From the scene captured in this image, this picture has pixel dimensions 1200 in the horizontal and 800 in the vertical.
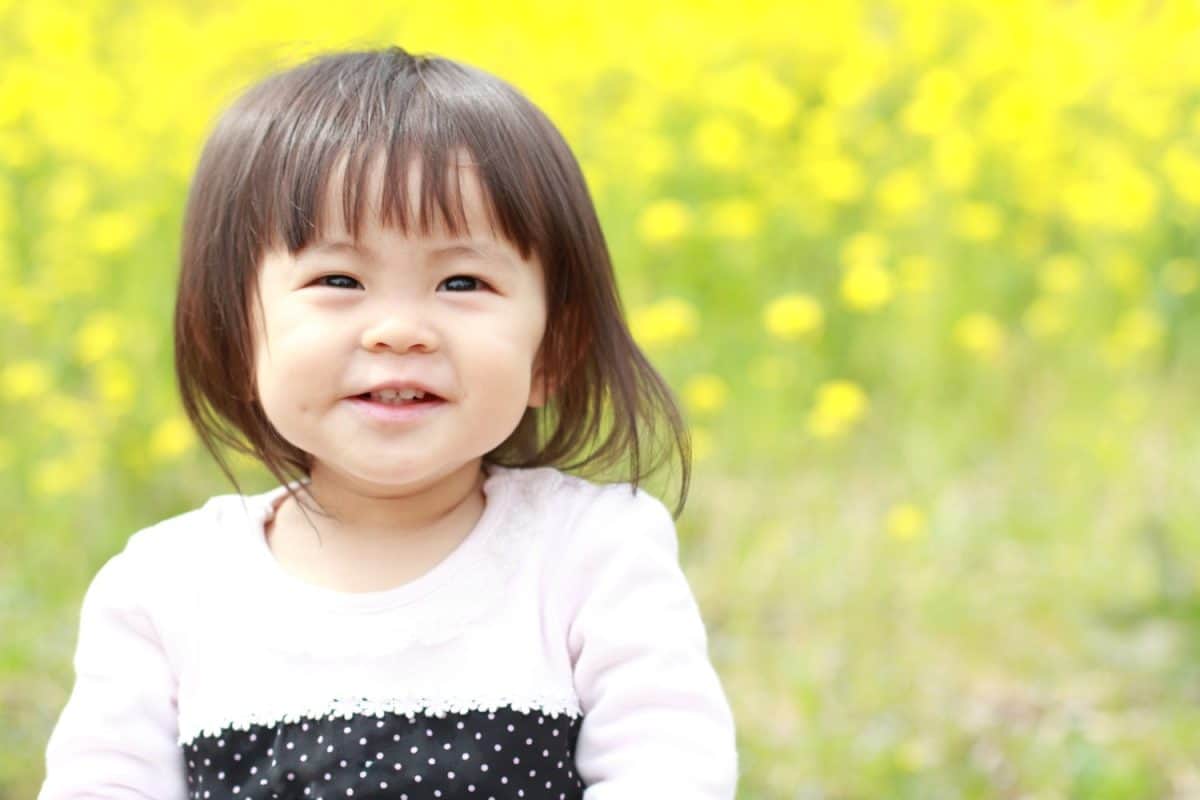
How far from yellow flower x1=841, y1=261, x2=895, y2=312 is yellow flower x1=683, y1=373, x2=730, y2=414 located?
0.32 m

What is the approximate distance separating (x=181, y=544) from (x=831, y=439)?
2.08 meters

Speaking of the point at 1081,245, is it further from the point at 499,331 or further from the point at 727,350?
the point at 499,331

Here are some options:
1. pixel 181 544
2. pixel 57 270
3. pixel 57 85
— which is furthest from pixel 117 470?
pixel 181 544

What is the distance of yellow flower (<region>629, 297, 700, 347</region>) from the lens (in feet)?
10.7

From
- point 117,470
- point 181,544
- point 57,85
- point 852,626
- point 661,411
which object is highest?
point 57,85

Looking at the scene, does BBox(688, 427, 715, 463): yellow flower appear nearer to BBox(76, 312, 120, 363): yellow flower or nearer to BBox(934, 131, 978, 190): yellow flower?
BBox(934, 131, 978, 190): yellow flower

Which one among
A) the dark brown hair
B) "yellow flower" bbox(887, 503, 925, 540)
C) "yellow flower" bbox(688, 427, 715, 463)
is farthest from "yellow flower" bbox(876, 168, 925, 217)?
the dark brown hair

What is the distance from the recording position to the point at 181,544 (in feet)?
5.48

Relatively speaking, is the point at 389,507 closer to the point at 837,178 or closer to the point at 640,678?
the point at 640,678

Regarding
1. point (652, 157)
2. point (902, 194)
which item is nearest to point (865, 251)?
point (902, 194)

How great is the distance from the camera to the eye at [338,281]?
1.51 m

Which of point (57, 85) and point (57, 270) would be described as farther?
point (57, 85)

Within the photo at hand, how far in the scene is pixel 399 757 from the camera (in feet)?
4.99

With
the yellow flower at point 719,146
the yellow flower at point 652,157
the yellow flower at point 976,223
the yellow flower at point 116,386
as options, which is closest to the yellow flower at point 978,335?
A: the yellow flower at point 976,223
